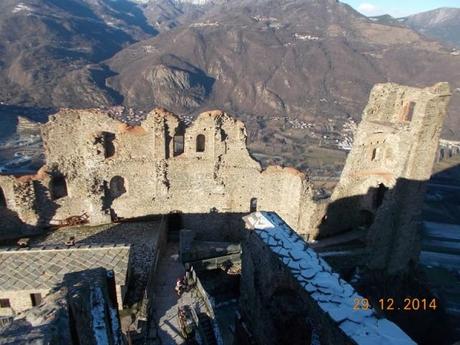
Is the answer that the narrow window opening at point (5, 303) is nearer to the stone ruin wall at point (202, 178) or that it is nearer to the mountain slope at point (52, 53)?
the stone ruin wall at point (202, 178)

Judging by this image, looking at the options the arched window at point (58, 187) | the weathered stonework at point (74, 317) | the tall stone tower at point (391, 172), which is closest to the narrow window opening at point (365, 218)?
the tall stone tower at point (391, 172)

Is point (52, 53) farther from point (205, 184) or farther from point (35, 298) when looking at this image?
point (35, 298)

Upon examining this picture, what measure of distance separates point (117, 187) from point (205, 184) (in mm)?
3942

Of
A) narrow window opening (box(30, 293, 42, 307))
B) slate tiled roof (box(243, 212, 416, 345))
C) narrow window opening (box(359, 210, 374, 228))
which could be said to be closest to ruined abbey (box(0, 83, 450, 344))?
narrow window opening (box(359, 210, 374, 228))

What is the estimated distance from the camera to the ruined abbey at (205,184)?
52.6 ft

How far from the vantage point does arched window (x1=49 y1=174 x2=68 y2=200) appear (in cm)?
1685

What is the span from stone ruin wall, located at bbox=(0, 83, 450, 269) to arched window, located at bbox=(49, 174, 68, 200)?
0.50 ft

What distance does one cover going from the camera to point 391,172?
16.0 metres

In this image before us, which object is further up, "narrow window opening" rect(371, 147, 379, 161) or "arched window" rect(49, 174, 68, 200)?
"narrow window opening" rect(371, 147, 379, 161)

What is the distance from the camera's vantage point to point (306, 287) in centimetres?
737

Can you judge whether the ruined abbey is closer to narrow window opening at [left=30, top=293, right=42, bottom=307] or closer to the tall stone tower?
the tall stone tower

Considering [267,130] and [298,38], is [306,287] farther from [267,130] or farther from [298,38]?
[298,38]

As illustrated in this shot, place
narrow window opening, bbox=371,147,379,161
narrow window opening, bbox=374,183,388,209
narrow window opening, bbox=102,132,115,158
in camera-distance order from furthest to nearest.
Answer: narrow window opening, bbox=374,183,388,209
narrow window opening, bbox=371,147,379,161
narrow window opening, bbox=102,132,115,158

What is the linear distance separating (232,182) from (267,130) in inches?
2734
